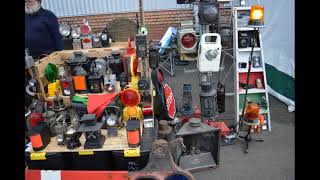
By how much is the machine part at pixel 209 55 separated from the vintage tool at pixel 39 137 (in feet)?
6.05

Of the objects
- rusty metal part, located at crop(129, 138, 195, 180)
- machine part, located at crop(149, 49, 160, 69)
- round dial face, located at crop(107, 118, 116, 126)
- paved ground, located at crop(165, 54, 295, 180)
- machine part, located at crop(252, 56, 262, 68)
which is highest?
machine part, located at crop(149, 49, 160, 69)

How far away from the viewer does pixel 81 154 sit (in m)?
2.52

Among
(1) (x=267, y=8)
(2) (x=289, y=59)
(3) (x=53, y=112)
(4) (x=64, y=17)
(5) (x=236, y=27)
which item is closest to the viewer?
(3) (x=53, y=112)

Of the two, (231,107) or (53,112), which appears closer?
(53,112)

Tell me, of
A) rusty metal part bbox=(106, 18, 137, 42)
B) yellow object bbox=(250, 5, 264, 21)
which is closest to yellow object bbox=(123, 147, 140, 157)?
yellow object bbox=(250, 5, 264, 21)

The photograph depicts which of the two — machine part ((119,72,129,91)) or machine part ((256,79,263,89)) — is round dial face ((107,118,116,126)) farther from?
machine part ((256,79,263,89))

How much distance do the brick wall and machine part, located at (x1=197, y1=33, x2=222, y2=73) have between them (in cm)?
421

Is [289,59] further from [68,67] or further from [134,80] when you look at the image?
[68,67]

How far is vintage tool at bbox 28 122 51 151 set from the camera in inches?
98.6

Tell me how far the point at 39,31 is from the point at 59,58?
1.38 ft

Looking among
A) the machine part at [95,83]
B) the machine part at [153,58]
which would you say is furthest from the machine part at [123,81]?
the machine part at [153,58]

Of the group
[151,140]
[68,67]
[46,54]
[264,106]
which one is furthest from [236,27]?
[46,54]

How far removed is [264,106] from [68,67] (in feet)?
8.27

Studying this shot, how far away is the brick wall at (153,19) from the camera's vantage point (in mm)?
7424
